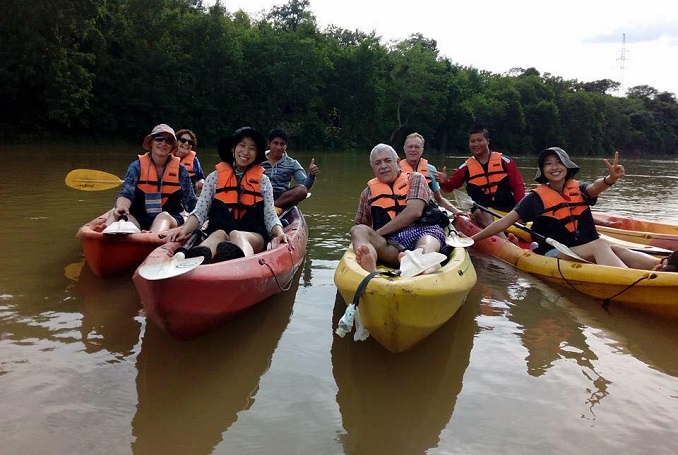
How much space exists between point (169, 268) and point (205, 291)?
23cm

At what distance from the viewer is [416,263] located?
117 inches

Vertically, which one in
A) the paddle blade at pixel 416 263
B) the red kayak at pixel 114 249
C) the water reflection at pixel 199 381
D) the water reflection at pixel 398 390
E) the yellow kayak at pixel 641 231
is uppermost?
the paddle blade at pixel 416 263

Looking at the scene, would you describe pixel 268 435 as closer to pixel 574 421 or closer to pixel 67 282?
pixel 574 421

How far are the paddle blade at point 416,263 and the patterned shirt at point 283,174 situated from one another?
9.81 ft

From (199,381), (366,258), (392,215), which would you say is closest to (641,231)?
(392,215)

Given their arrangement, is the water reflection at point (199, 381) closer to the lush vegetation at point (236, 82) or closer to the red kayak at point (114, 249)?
the red kayak at point (114, 249)

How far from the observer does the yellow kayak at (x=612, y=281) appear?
3.70m

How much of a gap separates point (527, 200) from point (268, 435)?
10.2ft

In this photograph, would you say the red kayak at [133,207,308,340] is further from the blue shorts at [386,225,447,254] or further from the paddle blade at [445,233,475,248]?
the paddle blade at [445,233,475,248]

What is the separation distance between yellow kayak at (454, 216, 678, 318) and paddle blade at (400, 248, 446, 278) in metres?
1.70

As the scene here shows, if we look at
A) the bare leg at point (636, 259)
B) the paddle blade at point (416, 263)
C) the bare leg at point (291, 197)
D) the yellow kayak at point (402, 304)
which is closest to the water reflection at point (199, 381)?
the yellow kayak at point (402, 304)

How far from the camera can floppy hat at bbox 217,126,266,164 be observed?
397 centimetres

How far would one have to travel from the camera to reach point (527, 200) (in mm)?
4477

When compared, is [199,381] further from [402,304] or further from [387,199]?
[387,199]
